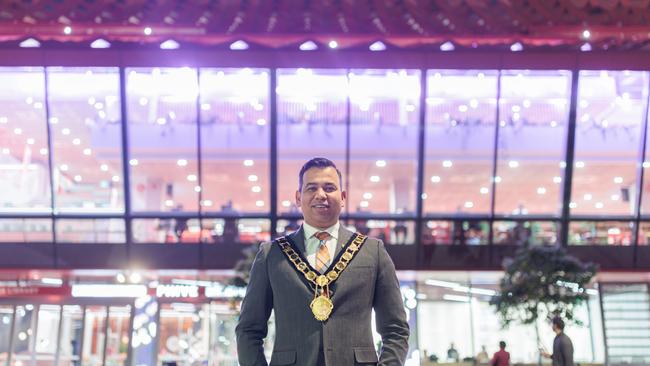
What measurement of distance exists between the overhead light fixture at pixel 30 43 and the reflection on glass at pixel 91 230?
407cm

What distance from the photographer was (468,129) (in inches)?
736

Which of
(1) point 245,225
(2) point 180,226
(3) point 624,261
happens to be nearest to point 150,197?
(2) point 180,226

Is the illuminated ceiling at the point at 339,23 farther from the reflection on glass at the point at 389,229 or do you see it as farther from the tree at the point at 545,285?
the tree at the point at 545,285

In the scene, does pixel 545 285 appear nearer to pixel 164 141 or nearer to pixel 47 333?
pixel 164 141

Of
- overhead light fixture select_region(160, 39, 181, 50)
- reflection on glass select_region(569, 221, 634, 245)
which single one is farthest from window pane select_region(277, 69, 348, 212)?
reflection on glass select_region(569, 221, 634, 245)

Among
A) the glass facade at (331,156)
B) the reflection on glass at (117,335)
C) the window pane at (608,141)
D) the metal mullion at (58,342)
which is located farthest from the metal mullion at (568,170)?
the metal mullion at (58,342)

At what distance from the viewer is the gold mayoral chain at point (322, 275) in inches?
120

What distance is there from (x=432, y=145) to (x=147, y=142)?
22.0 ft

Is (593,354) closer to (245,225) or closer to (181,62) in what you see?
(245,225)

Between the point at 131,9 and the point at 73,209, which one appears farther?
the point at 73,209

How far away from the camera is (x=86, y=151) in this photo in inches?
734

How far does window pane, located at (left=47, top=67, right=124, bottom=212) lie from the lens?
18.3 m

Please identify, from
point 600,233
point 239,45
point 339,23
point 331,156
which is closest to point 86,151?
point 239,45

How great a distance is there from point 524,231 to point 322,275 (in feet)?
54.0
